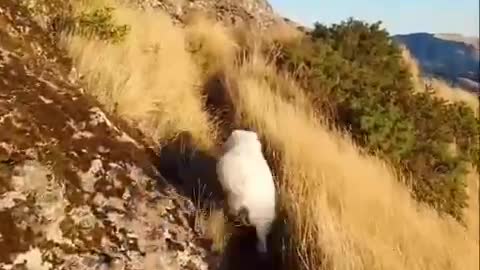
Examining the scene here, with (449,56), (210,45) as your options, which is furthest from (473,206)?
(449,56)

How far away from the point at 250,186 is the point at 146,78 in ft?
7.16

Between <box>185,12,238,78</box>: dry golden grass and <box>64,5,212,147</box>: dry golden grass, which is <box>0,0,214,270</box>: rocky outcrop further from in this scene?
<box>185,12,238,78</box>: dry golden grass

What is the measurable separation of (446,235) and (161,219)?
2.46 meters

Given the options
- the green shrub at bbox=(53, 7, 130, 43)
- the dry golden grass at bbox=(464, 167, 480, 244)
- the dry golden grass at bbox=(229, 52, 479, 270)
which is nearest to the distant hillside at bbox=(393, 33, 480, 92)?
the dry golden grass at bbox=(464, 167, 480, 244)

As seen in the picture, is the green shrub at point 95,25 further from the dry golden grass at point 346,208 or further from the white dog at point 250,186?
the white dog at point 250,186

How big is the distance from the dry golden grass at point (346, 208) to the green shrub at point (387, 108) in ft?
1.91

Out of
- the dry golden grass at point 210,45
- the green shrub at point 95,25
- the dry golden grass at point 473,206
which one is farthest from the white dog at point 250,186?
the dry golden grass at point 210,45

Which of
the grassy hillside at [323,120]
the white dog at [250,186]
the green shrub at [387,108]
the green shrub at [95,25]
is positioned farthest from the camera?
the green shrub at [387,108]

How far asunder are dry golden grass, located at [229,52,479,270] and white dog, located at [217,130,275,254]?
0.14 meters

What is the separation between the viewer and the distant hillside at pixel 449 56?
15418 mm

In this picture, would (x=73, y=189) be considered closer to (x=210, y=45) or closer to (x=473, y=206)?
(x=473, y=206)

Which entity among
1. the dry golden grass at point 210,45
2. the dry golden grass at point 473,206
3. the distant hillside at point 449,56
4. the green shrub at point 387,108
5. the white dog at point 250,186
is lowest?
the dry golden grass at point 473,206

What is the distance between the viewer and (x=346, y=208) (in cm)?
488

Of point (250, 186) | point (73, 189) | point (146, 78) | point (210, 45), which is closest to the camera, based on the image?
point (73, 189)
